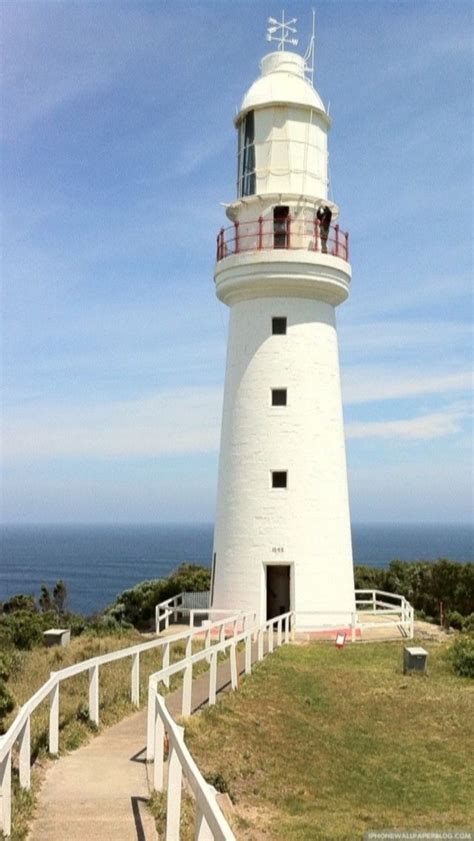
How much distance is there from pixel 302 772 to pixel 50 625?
13.5 metres

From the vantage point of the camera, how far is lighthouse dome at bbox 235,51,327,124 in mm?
22744

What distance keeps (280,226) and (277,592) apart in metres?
9.87

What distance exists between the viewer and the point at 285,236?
22312 mm

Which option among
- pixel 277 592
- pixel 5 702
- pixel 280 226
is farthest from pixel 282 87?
pixel 5 702

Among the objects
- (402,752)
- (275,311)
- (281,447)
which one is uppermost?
(275,311)

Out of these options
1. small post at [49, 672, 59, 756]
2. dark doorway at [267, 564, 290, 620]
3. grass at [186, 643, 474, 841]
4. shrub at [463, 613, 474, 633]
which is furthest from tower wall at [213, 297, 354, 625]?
small post at [49, 672, 59, 756]

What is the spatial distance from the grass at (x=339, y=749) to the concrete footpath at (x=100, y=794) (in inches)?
35.5

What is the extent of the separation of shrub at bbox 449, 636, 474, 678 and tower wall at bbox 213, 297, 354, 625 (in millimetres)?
3938

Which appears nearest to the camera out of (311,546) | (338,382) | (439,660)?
(439,660)

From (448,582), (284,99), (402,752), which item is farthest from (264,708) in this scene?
(448,582)

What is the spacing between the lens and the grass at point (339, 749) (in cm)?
901

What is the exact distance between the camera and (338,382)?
2322cm

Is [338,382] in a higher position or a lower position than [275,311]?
lower

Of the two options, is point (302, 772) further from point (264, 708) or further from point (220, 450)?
point (220, 450)
